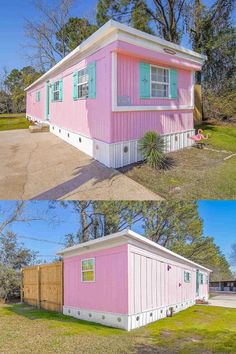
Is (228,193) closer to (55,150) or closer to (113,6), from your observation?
(55,150)

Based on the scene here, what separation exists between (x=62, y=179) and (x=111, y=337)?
305cm

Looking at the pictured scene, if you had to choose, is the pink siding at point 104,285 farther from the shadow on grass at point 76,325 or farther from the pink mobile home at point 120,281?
the shadow on grass at point 76,325

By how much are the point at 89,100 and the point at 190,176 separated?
12.1 feet

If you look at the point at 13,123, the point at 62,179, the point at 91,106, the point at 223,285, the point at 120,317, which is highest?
the point at 13,123

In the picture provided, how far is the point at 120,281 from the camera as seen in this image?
21.4 ft

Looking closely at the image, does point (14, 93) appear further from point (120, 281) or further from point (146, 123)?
point (120, 281)

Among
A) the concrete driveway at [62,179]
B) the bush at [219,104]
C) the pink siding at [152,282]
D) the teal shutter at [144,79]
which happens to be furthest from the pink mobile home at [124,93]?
the bush at [219,104]

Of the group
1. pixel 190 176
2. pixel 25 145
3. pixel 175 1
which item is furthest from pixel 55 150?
pixel 175 1

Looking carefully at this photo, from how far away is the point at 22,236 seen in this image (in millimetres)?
13250

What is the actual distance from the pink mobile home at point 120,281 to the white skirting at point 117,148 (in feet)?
6.49

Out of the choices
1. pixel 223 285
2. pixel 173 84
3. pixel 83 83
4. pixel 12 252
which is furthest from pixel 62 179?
pixel 223 285

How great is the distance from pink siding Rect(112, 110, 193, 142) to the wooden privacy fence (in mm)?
4181

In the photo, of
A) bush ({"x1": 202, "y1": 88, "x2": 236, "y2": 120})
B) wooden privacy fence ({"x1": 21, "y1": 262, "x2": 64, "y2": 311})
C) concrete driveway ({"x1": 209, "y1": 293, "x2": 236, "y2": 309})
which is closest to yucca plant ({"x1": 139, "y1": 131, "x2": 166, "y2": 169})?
wooden privacy fence ({"x1": 21, "y1": 262, "x2": 64, "y2": 311})

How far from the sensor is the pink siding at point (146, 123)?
25.6 ft
